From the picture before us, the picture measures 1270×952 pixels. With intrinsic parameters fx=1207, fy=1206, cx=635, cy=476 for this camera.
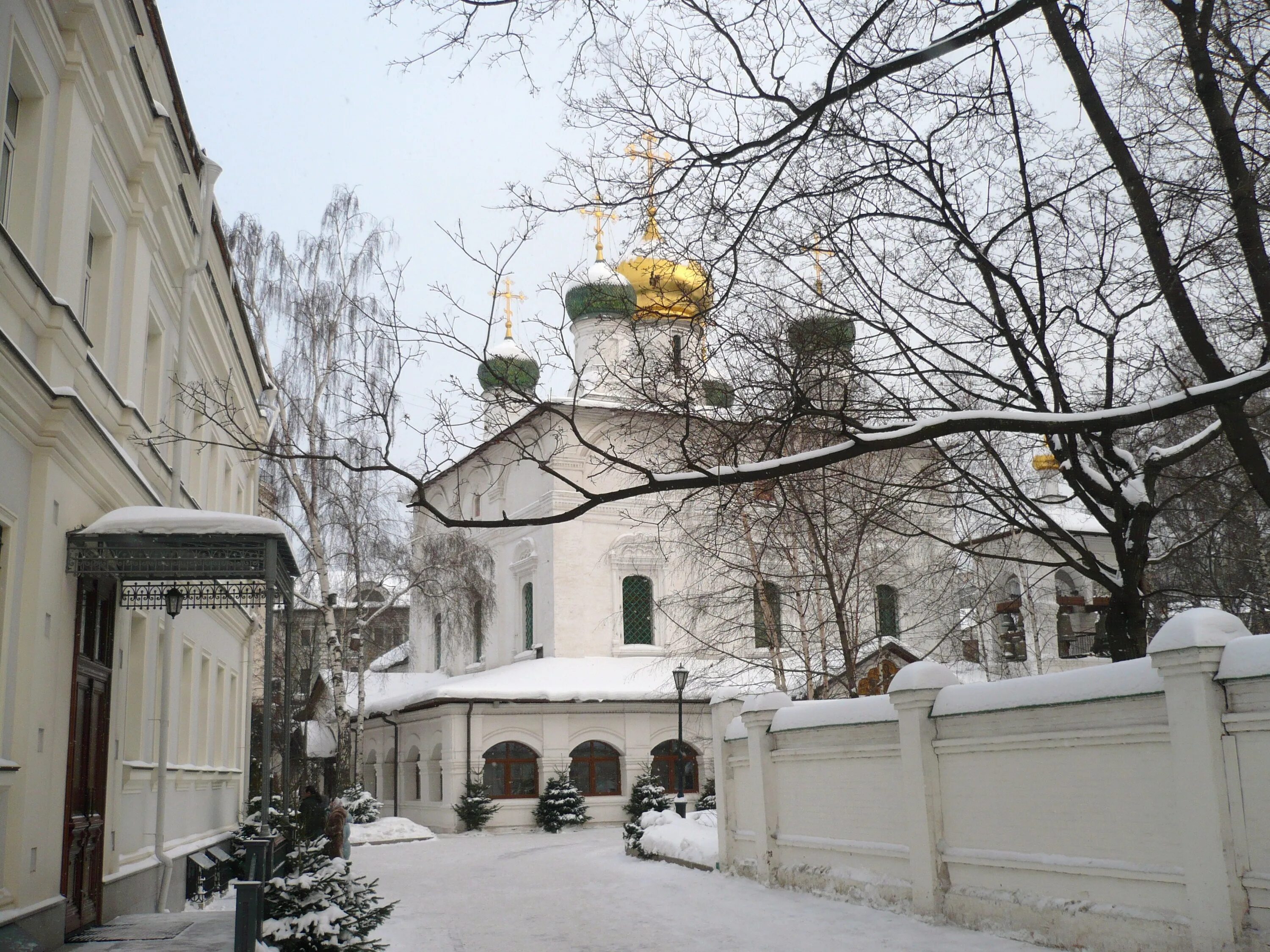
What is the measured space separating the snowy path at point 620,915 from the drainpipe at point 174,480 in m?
2.61

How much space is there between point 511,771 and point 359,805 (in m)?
4.20

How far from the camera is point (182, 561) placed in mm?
10211

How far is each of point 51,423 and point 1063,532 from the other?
30.1 ft

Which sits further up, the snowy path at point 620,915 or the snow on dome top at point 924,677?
the snow on dome top at point 924,677

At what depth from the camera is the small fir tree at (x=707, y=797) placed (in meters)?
27.6

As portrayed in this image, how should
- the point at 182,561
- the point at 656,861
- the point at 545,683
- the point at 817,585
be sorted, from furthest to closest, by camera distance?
the point at 545,683
the point at 817,585
the point at 656,861
the point at 182,561

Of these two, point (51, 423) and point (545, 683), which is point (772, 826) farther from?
point (545, 683)

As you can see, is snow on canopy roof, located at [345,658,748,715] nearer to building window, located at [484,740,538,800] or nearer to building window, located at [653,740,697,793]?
building window, located at [484,740,538,800]

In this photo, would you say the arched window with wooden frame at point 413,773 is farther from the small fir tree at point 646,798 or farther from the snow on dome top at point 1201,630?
the snow on dome top at point 1201,630

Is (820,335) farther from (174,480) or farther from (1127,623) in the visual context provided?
(174,480)

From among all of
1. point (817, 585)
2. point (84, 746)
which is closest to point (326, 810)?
point (817, 585)

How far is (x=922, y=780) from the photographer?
11.0 meters

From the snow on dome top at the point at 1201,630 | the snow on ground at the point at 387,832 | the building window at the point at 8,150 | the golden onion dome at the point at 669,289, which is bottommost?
the snow on ground at the point at 387,832

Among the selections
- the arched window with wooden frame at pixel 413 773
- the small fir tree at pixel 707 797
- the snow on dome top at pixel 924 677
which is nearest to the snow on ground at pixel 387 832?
the arched window with wooden frame at pixel 413 773
